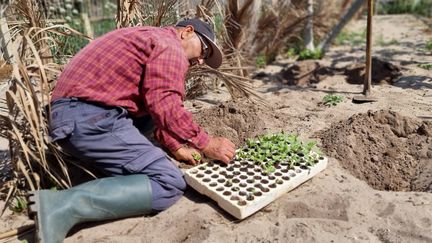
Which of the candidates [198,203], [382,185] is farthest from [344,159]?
[198,203]

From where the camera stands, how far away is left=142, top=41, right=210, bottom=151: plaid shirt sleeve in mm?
2377

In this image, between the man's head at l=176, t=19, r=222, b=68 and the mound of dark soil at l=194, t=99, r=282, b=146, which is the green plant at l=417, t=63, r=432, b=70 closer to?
the mound of dark soil at l=194, t=99, r=282, b=146

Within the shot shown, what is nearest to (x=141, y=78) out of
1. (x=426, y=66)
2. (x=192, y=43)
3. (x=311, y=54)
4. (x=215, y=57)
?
(x=192, y=43)

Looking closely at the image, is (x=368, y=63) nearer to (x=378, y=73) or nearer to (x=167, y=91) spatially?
(x=378, y=73)

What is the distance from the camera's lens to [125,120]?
8.46ft

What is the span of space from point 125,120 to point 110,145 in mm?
195

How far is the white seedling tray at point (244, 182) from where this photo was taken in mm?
2344

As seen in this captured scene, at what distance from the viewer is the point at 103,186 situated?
2.35 meters

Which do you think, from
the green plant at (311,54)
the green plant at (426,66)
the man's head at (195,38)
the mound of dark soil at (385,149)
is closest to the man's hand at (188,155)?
the man's head at (195,38)

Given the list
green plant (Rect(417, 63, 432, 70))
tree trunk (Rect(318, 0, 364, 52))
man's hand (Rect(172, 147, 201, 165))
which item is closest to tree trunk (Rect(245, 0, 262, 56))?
tree trunk (Rect(318, 0, 364, 52))

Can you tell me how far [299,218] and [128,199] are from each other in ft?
3.09

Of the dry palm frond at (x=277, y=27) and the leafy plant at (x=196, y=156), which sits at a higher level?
the dry palm frond at (x=277, y=27)

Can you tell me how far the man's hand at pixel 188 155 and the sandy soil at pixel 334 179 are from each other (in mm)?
202

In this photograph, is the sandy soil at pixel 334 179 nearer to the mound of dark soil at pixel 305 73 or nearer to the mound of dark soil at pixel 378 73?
the mound of dark soil at pixel 378 73
